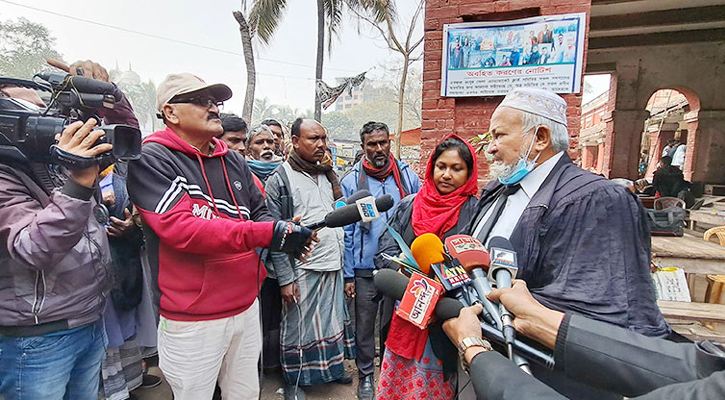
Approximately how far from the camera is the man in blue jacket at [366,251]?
9.23 feet

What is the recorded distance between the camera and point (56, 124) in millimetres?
1405

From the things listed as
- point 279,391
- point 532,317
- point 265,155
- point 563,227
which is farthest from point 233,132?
point 532,317

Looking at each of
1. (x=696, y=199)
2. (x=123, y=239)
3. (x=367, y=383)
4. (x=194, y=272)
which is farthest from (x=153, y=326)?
→ (x=696, y=199)

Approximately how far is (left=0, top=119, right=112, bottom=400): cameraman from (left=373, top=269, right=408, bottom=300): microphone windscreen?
1.19 metres

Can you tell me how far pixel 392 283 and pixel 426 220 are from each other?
718 mm

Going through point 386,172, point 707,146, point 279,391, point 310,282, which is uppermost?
point 707,146

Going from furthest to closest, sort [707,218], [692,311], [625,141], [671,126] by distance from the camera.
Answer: [671,126] → [625,141] → [707,218] → [692,311]

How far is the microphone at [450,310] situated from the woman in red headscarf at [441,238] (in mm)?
479

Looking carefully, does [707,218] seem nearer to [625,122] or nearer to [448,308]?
[625,122]

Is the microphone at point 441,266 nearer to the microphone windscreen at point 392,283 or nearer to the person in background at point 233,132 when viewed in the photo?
the microphone windscreen at point 392,283

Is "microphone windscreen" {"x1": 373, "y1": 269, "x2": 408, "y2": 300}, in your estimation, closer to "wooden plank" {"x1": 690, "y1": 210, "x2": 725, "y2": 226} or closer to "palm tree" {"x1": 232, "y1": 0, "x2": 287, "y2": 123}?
"wooden plank" {"x1": 690, "y1": 210, "x2": 725, "y2": 226}

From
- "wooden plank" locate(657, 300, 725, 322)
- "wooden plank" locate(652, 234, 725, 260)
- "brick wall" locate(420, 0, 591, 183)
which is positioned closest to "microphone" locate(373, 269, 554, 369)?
"brick wall" locate(420, 0, 591, 183)

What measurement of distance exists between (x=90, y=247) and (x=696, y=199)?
10.2 m

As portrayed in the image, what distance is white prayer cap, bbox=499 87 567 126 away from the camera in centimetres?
146
